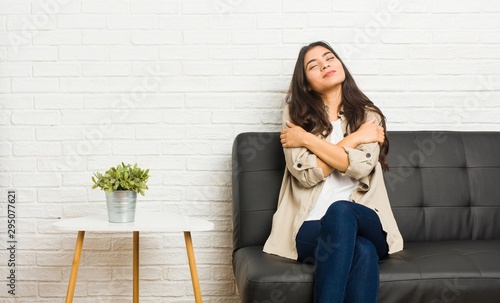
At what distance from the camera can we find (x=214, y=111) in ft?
8.55

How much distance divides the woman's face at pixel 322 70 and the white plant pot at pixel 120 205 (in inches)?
33.9

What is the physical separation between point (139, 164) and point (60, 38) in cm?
67

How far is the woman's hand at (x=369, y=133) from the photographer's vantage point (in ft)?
7.02

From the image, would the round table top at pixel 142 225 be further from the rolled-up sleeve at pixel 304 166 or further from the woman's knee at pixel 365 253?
the woman's knee at pixel 365 253

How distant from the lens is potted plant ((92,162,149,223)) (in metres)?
2.07

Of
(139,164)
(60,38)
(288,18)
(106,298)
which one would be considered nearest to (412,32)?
(288,18)

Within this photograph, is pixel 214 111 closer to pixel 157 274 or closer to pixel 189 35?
pixel 189 35

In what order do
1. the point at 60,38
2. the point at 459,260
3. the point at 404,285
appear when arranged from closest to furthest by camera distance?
1. the point at 404,285
2. the point at 459,260
3. the point at 60,38

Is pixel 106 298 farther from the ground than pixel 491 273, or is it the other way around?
pixel 491 273

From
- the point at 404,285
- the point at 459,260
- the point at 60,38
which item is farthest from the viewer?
the point at 60,38

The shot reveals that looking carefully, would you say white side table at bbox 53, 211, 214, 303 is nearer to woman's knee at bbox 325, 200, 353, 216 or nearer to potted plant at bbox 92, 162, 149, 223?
potted plant at bbox 92, 162, 149, 223

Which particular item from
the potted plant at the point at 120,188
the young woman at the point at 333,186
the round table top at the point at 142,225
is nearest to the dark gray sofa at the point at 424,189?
the young woman at the point at 333,186

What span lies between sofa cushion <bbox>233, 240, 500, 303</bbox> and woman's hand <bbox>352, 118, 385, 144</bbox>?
46 centimetres

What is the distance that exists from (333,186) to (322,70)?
48 centimetres
